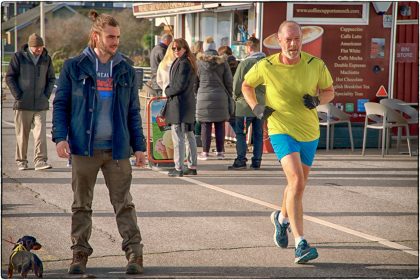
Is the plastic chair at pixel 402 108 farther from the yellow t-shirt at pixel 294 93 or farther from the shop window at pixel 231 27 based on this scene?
the yellow t-shirt at pixel 294 93

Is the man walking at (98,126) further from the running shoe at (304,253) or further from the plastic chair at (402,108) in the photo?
the plastic chair at (402,108)

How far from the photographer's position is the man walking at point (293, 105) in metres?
7.99

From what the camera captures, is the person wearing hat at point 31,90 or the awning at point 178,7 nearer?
the person wearing hat at point 31,90

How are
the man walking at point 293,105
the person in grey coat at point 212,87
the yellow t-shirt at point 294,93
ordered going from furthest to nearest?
the person in grey coat at point 212,87 → the yellow t-shirt at point 294,93 → the man walking at point 293,105

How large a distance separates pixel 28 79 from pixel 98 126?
6.42m

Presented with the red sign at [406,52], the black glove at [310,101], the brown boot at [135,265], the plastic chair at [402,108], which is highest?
the red sign at [406,52]

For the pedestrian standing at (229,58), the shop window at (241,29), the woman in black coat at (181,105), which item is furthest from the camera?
the shop window at (241,29)

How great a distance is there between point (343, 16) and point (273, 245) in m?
8.67

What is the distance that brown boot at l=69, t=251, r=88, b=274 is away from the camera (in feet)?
23.7

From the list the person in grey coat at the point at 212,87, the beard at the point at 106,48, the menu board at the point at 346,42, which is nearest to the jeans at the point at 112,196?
the beard at the point at 106,48

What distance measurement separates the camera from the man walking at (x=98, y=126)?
7219mm

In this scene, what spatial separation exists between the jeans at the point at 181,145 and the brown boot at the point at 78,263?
5599 millimetres

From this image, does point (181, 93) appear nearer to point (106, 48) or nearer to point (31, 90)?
point (31, 90)

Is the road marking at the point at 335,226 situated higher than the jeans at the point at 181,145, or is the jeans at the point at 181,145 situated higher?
the jeans at the point at 181,145
